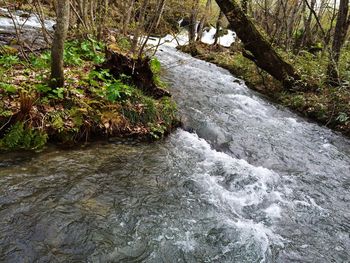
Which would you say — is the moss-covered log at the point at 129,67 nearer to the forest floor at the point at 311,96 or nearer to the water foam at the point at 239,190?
the water foam at the point at 239,190

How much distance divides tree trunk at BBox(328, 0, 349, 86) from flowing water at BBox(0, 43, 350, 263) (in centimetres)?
519

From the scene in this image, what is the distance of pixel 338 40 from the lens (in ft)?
41.4

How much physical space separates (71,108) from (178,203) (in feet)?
9.11

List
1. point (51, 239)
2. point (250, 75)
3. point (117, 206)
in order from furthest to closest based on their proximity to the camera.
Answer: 1. point (250, 75)
2. point (117, 206)
3. point (51, 239)

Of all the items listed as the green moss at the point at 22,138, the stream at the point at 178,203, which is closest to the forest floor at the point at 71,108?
the green moss at the point at 22,138

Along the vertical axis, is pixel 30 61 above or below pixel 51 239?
above

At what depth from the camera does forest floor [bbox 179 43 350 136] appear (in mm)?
10375

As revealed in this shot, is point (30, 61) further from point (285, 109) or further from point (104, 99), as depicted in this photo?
point (285, 109)

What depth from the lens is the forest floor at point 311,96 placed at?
1038 centimetres

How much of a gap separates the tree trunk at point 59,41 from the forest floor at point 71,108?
228mm

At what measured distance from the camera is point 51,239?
3.66 meters

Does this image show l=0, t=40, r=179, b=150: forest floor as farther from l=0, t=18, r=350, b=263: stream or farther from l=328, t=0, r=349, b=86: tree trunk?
l=328, t=0, r=349, b=86: tree trunk

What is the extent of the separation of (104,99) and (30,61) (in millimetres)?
2382

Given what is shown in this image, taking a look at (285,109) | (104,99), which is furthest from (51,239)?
(285,109)
